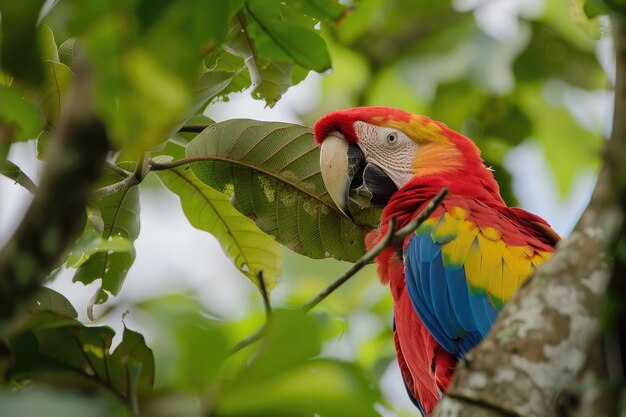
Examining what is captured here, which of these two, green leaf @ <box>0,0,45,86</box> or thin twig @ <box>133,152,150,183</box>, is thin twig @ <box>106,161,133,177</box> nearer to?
thin twig @ <box>133,152,150,183</box>

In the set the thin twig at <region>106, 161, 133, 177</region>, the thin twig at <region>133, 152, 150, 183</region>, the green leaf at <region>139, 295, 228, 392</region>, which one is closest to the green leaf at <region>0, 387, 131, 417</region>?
the green leaf at <region>139, 295, 228, 392</region>

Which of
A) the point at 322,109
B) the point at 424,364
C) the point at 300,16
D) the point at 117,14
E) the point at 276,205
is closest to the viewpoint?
the point at 117,14

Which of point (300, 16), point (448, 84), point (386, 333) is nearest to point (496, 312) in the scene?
point (448, 84)

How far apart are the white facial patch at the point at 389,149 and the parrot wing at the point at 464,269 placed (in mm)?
398

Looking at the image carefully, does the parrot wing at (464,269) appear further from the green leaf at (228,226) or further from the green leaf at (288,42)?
the green leaf at (288,42)

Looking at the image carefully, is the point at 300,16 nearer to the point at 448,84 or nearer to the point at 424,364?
the point at 448,84

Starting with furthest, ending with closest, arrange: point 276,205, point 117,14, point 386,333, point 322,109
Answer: point 386,333 → point 322,109 → point 276,205 → point 117,14

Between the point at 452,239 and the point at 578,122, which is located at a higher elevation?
the point at 578,122

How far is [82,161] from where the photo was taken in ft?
1.90

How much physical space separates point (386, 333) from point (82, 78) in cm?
261

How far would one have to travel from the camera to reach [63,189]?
0.58 m

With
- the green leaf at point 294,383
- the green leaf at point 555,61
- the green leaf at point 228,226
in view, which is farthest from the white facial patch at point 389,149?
the green leaf at point 294,383

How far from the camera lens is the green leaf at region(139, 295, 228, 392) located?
2.12 feet

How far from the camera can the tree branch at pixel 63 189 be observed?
0.58 metres
